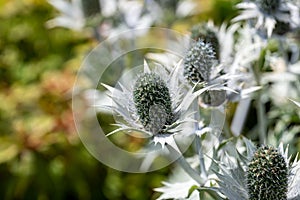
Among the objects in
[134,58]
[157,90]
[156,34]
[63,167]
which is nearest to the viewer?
[157,90]

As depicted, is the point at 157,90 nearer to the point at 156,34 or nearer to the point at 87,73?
the point at 87,73

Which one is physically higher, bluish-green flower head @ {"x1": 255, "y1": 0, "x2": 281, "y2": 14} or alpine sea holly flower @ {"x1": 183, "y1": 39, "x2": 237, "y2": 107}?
bluish-green flower head @ {"x1": 255, "y1": 0, "x2": 281, "y2": 14}

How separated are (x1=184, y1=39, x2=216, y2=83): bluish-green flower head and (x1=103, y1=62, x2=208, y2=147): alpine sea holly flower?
0.04 m

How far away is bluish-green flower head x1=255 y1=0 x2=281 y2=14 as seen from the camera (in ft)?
4.15

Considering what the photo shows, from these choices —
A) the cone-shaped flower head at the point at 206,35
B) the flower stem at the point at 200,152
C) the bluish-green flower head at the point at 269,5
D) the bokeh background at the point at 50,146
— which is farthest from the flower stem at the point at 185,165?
the bokeh background at the point at 50,146

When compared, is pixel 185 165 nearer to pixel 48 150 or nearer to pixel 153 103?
pixel 153 103

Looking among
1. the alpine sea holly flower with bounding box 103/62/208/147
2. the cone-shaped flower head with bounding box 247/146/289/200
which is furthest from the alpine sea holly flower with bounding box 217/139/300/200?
the alpine sea holly flower with bounding box 103/62/208/147

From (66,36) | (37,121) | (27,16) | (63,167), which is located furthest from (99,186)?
(27,16)

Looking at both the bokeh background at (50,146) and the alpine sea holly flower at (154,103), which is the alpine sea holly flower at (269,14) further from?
the bokeh background at (50,146)

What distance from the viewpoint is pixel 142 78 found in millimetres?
1052

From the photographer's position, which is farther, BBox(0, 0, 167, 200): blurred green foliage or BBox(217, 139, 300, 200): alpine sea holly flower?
BBox(0, 0, 167, 200): blurred green foliage

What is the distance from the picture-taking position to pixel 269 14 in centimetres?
128

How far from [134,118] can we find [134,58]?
70cm

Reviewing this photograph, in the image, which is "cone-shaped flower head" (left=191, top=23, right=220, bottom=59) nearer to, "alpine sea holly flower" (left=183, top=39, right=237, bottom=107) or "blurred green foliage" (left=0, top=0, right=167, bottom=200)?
"alpine sea holly flower" (left=183, top=39, right=237, bottom=107)
